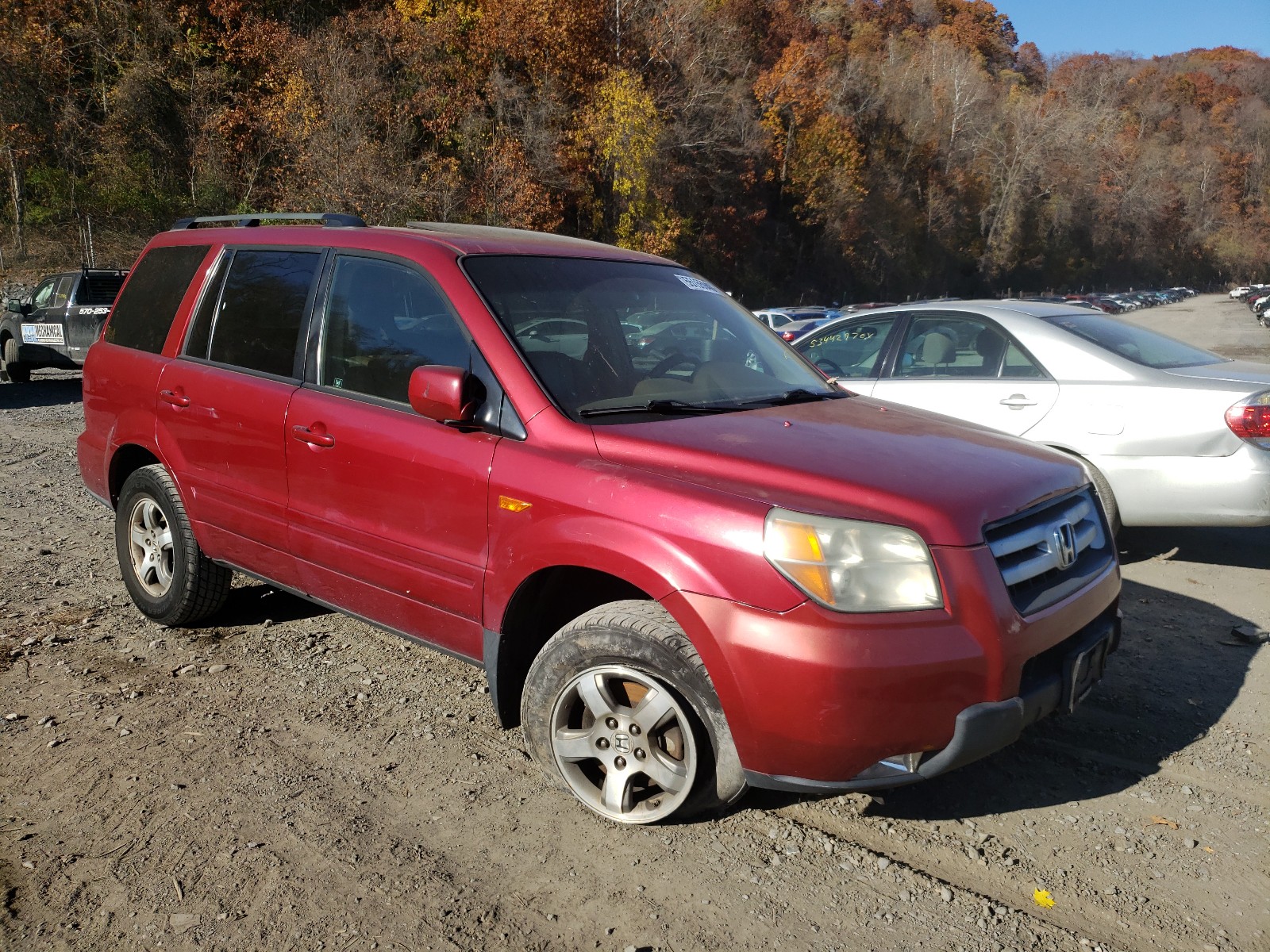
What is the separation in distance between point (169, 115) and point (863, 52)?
2627 inches

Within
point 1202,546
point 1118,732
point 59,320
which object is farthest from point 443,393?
point 59,320

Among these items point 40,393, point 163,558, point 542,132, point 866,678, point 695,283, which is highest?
point 542,132

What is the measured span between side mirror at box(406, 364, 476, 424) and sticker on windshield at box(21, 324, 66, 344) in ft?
45.7

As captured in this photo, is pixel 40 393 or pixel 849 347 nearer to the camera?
pixel 849 347

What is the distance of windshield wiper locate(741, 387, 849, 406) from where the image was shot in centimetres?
371

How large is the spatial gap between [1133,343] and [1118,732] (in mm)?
3294

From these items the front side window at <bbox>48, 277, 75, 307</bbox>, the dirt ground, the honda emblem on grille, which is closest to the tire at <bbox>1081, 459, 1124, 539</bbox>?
the dirt ground

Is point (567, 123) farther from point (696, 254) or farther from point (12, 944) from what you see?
point (12, 944)

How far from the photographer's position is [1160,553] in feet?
21.2

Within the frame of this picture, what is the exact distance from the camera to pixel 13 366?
15.9 m

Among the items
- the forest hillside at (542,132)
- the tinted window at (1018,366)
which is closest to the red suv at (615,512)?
the tinted window at (1018,366)

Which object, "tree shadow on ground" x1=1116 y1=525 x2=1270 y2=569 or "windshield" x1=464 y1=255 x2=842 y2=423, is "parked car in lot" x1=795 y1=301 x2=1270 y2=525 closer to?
"tree shadow on ground" x1=1116 y1=525 x2=1270 y2=569

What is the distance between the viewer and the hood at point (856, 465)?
281 centimetres

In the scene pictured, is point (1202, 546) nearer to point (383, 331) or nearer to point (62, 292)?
point (383, 331)
